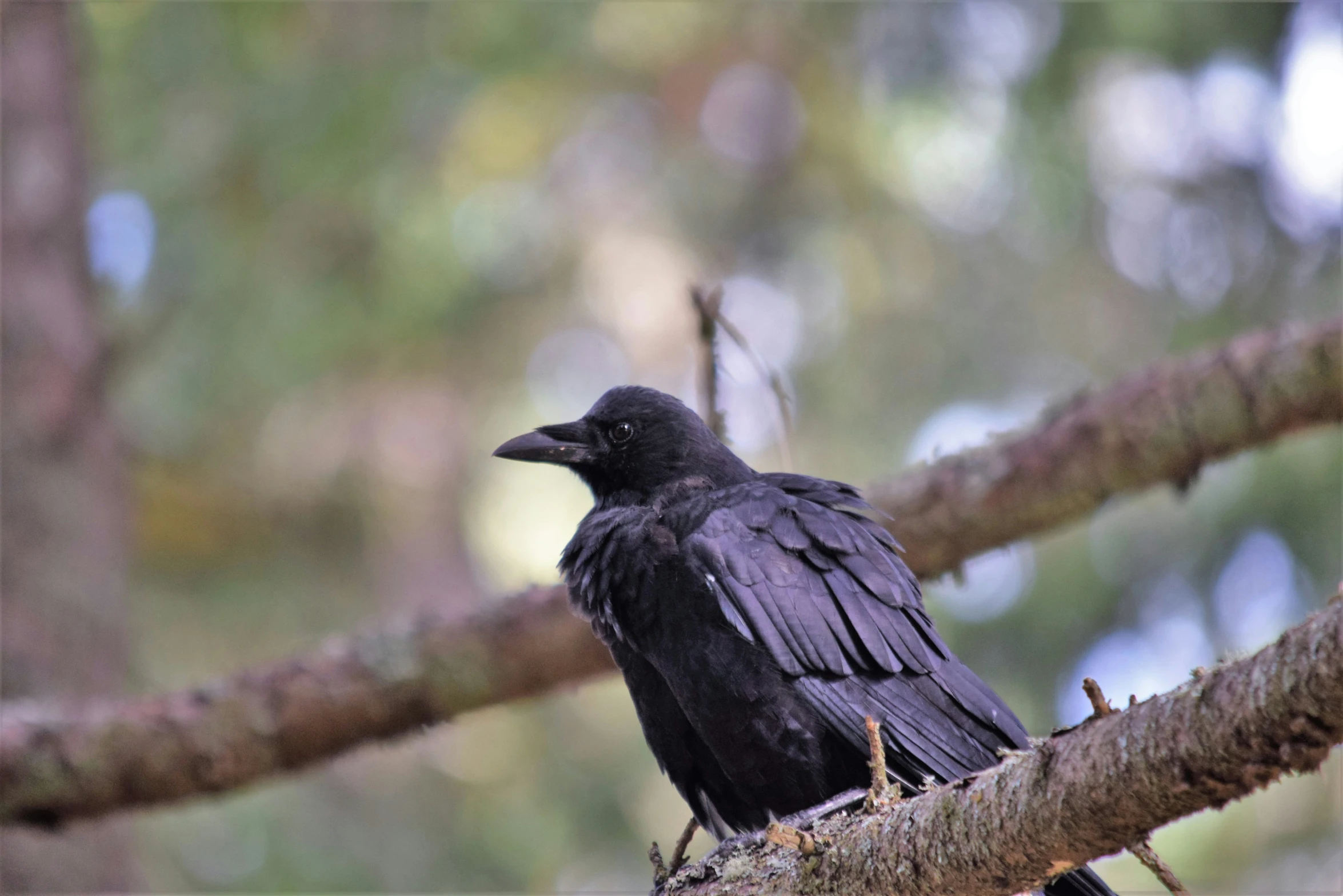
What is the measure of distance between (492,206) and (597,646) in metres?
5.18

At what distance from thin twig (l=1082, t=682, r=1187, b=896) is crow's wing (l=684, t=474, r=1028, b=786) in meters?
1.11

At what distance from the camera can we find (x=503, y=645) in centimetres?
512

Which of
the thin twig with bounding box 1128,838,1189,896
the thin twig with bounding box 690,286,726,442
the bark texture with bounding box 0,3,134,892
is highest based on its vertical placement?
the bark texture with bounding box 0,3,134,892

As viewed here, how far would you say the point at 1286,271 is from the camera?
7.60 metres

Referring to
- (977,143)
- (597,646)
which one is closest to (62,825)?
(597,646)

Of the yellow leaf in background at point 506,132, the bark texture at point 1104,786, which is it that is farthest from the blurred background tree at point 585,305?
the bark texture at point 1104,786

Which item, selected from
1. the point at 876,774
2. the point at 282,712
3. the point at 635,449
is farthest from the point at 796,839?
the point at 282,712

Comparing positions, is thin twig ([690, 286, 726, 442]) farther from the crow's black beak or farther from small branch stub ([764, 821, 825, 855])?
small branch stub ([764, 821, 825, 855])

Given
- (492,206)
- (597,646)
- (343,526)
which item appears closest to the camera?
(597,646)

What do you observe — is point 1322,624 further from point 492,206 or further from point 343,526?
point 343,526

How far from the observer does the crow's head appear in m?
4.22

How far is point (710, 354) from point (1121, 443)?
1.71 metres

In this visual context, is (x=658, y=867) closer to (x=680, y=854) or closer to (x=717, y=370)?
(x=680, y=854)

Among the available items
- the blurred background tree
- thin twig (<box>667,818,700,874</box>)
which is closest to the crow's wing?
thin twig (<box>667,818,700,874</box>)
